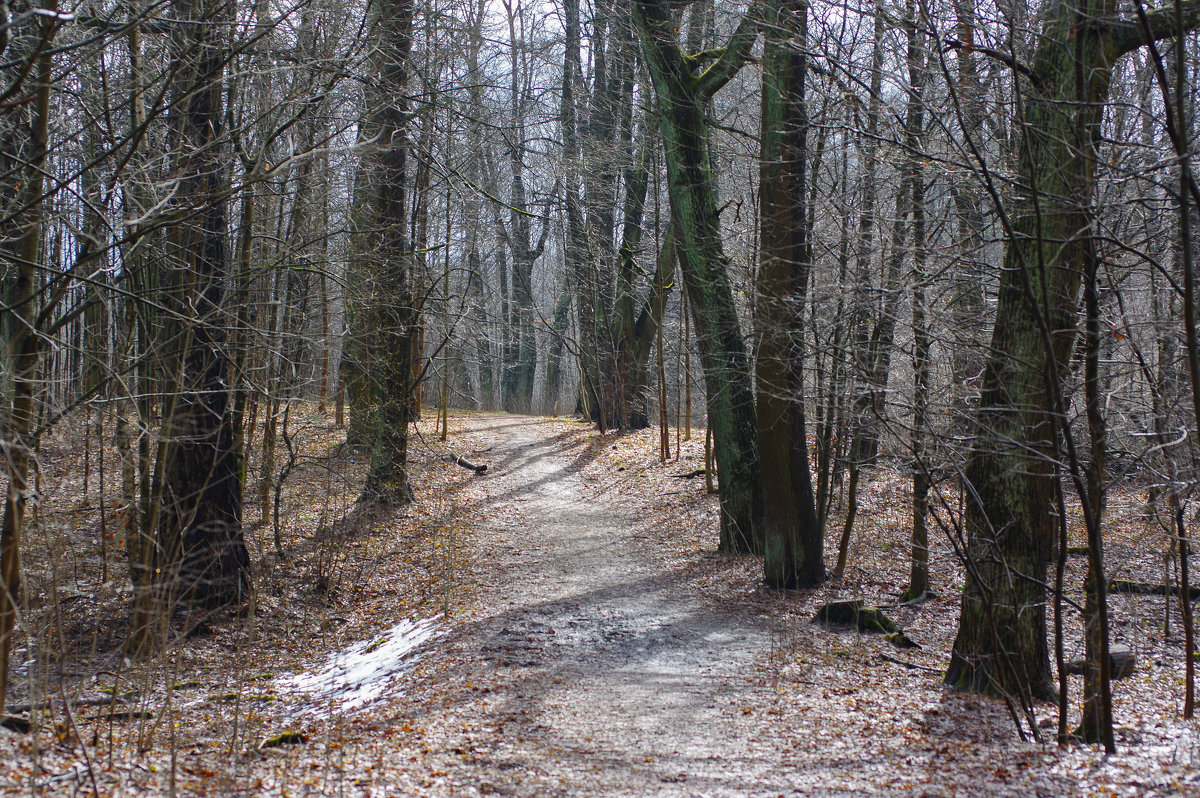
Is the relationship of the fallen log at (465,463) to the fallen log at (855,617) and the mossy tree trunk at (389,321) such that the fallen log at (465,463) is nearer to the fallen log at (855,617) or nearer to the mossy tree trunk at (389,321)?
the mossy tree trunk at (389,321)

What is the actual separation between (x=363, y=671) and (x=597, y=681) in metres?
2.15

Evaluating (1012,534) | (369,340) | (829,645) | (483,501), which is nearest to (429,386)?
(483,501)

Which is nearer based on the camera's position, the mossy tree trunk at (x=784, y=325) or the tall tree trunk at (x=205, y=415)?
the tall tree trunk at (x=205, y=415)

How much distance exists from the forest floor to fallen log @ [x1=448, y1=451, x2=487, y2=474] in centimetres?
393

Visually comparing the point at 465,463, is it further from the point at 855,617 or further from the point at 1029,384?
the point at 1029,384

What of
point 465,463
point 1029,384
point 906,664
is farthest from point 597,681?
point 465,463

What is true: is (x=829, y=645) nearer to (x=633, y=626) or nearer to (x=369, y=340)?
(x=633, y=626)

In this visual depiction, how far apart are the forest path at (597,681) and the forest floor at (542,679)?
26mm

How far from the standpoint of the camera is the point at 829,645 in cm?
711

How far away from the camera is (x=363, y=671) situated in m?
6.93

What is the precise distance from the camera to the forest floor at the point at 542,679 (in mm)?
4207

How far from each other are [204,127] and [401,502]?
7.09m

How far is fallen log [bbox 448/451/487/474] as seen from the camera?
1688 cm

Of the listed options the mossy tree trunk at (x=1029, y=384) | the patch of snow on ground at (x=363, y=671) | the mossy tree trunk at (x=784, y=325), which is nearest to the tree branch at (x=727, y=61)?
the mossy tree trunk at (x=784, y=325)
